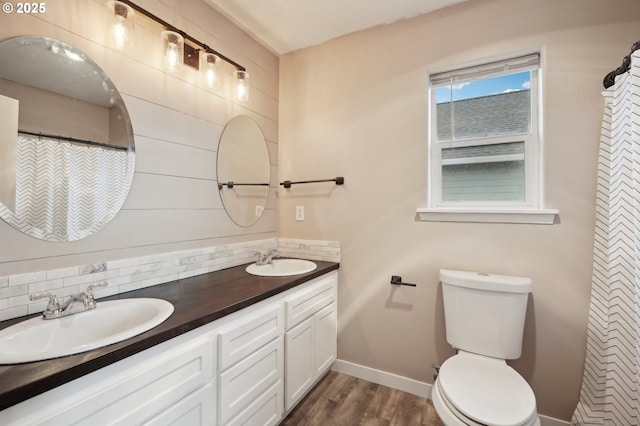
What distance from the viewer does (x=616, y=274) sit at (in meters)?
1.30

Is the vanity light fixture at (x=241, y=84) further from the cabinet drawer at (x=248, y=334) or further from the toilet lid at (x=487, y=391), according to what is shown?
the toilet lid at (x=487, y=391)

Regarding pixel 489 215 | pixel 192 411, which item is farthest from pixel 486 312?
pixel 192 411

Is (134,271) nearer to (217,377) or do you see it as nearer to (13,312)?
(13,312)

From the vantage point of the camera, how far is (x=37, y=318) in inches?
39.7

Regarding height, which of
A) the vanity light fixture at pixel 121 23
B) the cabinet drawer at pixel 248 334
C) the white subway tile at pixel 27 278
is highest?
the vanity light fixture at pixel 121 23

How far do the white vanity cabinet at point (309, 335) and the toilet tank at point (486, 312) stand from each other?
76 cm

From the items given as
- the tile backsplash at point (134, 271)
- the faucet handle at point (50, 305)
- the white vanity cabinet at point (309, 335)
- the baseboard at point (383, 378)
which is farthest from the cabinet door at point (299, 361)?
the faucet handle at point (50, 305)

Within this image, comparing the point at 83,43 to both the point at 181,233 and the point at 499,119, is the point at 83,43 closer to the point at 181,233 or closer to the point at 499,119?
the point at 181,233

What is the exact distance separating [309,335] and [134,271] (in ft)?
3.33

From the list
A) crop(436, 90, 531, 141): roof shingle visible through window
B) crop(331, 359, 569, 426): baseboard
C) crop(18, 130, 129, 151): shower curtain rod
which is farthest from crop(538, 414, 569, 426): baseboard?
crop(18, 130, 129, 151): shower curtain rod

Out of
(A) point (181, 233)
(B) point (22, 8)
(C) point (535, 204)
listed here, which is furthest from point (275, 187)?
(C) point (535, 204)

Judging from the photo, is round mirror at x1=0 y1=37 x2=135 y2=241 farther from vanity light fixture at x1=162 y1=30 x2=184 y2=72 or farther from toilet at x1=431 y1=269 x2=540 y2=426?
toilet at x1=431 y1=269 x2=540 y2=426

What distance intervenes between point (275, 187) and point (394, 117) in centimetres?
106

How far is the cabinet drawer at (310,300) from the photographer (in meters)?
1.58
